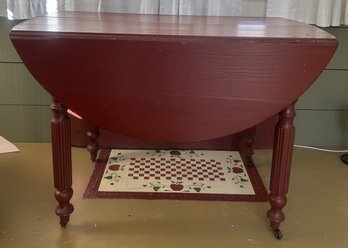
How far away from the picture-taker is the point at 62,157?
1.43m

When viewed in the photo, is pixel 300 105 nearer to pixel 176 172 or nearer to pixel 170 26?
pixel 176 172

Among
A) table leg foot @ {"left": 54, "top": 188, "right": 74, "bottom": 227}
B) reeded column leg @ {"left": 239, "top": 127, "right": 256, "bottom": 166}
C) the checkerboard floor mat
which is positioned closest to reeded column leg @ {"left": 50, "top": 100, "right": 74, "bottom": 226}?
table leg foot @ {"left": 54, "top": 188, "right": 74, "bottom": 227}

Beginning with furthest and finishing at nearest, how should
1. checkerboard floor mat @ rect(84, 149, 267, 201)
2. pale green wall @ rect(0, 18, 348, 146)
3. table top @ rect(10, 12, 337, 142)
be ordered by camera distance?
pale green wall @ rect(0, 18, 348, 146) → checkerboard floor mat @ rect(84, 149, 267, 201) → table top @ rect(10, 12, 337, 142)

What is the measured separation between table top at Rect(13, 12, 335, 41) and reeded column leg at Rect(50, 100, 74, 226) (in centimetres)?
26

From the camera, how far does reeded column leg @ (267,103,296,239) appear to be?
54.9 inches

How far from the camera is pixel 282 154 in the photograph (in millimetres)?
1424

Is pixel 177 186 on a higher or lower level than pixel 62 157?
lower

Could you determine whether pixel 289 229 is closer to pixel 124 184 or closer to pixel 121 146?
pixel 124 184

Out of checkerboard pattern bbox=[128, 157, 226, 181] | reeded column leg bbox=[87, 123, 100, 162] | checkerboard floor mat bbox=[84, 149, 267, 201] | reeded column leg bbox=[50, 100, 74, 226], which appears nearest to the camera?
reeded column leg bbox=[50, 100, 74, 226]

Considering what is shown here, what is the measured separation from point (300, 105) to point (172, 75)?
112cm

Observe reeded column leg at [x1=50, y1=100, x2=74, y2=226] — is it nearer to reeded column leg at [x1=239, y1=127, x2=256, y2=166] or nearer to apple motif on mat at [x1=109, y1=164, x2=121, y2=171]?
apple motif on mat at [x1=109, y1=164, x2=121, y2=171]

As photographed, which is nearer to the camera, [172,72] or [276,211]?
[172,72]

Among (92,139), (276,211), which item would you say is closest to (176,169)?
(92,139)

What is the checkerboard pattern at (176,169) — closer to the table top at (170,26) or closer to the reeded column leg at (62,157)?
the reeded column leg at (62,157)
